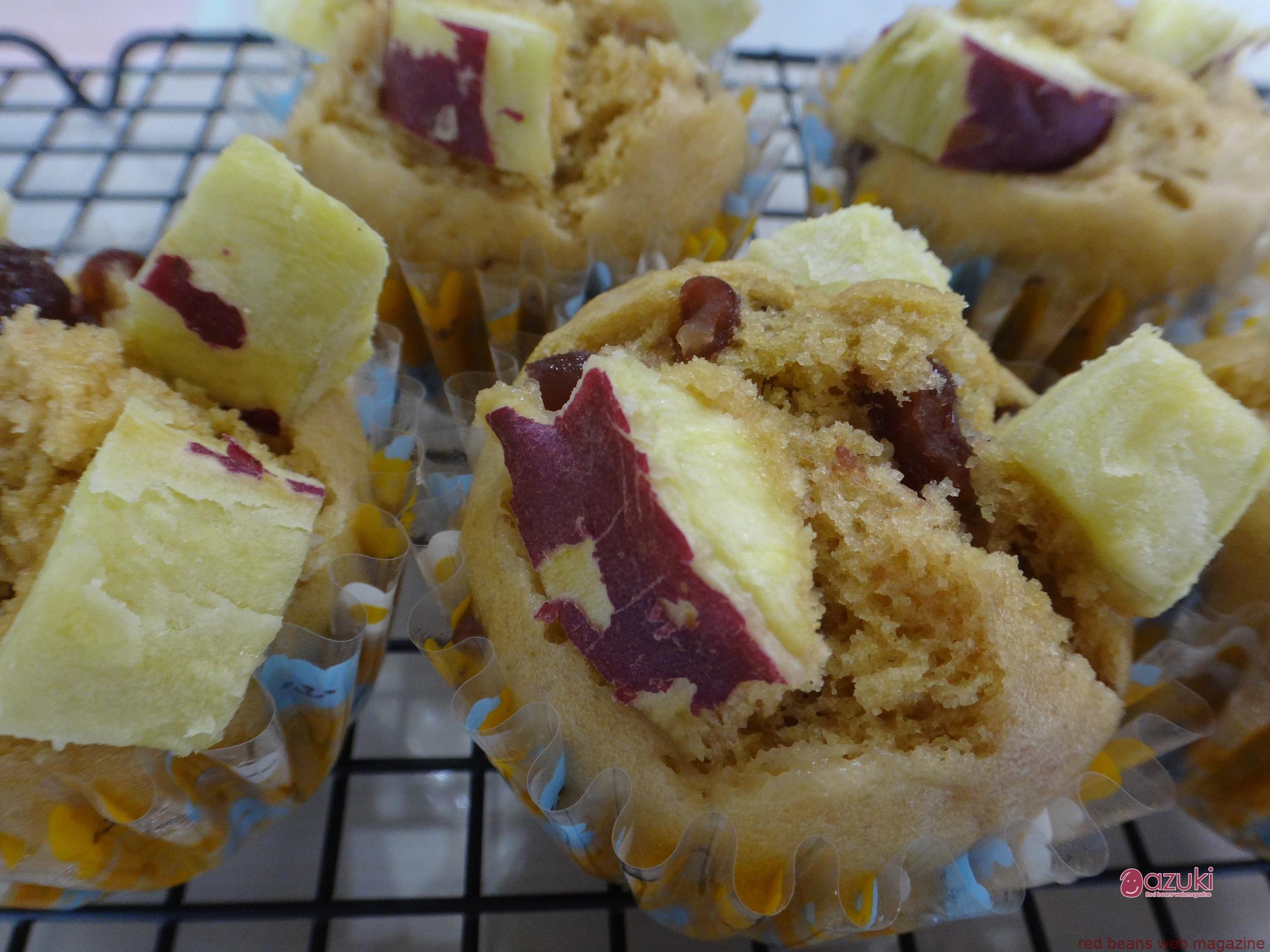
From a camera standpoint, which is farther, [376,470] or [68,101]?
[68,101]

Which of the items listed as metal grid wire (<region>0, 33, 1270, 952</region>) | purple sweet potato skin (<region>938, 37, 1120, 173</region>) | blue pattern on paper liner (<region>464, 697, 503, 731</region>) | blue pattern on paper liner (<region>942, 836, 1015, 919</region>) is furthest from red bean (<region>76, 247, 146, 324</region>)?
purple sweet potato skin (<region>938, 37, 1120, 173</region>)

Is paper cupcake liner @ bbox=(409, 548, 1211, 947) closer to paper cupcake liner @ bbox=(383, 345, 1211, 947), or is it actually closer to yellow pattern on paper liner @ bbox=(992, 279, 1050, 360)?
paper cupcake liner @ bbox=(383, 345, 1211, 947)

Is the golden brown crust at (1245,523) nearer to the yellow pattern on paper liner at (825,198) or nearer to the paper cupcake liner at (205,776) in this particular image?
the yellow pattern on paper liner at (825,198)

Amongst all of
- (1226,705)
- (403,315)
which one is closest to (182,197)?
(403,315)

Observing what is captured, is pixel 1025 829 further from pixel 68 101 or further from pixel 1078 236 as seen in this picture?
pixel 68 101

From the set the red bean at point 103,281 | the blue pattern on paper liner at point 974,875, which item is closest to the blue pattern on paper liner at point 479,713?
the blue pattern on paper liner at point 974,875

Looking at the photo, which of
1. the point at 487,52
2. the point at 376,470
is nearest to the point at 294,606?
the point at 376,470
